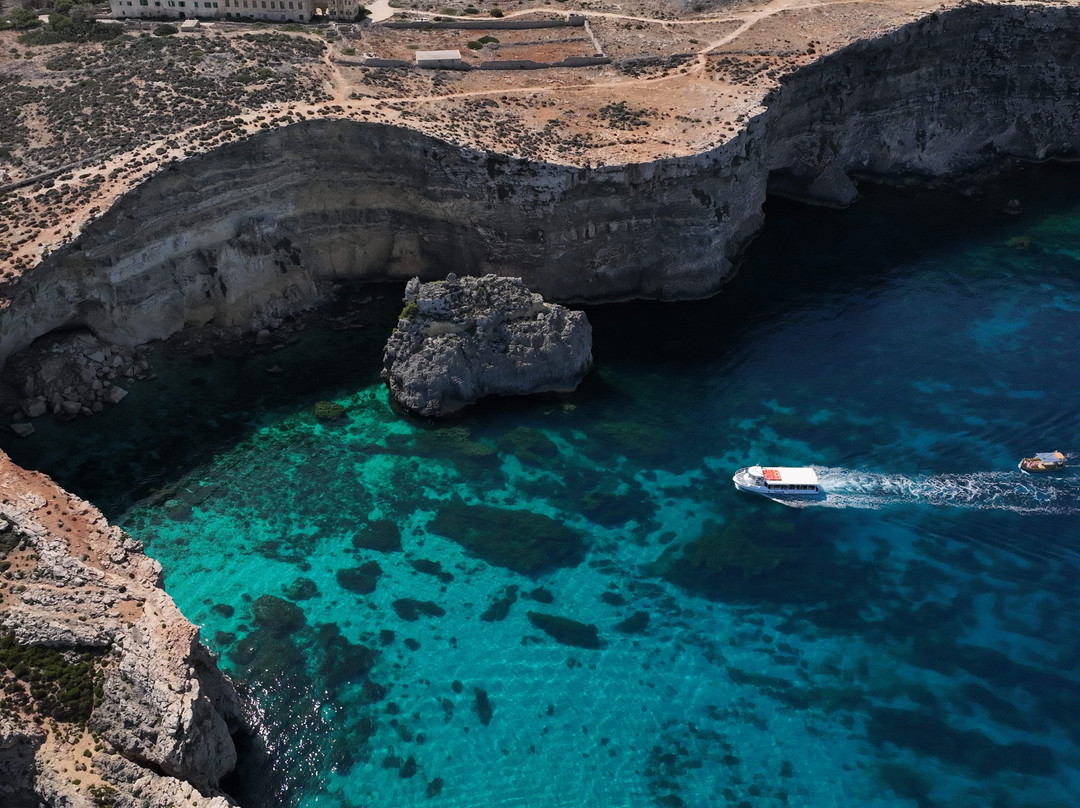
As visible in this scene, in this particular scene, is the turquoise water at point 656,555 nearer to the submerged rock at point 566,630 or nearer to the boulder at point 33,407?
the submerged rock at point 566,630

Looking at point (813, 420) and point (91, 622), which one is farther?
point (813, 420)

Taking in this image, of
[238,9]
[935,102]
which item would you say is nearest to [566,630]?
[238,9]

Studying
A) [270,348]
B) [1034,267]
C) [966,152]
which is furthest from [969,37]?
[270,348]

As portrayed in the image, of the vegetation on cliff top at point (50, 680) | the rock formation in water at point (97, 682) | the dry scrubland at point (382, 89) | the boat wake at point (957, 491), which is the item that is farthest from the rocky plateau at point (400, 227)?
the boat wake at point (957, 491)

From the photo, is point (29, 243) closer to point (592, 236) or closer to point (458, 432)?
point (458, 432)

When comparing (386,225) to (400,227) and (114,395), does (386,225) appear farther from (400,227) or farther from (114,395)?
(114,395)

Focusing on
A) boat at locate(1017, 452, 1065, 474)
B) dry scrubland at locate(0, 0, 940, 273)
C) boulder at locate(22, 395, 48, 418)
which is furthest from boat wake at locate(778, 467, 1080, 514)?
boulder at locate(22, 395, 48, 418)
